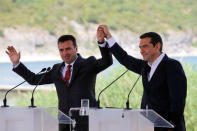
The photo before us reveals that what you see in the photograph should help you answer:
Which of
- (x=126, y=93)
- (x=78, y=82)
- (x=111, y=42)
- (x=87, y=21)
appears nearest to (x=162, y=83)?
(x=111, y=42)

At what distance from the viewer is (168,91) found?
383cm

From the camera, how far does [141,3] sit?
2441cm

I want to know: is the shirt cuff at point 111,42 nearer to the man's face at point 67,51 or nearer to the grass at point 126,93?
the man's face at point 67,51

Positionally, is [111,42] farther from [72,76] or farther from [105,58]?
[72,76]

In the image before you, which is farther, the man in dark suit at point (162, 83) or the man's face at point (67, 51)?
the man's face at point (67, 51)

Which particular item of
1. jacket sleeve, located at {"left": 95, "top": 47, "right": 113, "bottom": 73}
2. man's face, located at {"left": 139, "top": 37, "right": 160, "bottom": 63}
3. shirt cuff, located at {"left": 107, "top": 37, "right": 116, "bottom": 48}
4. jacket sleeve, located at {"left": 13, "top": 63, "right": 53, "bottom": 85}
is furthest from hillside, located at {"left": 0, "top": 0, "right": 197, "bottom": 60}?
man's face, located at {"left": 139, "top": 37, "right": 160, "bottom": 63}

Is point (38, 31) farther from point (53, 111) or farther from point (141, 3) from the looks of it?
point (53, 111)

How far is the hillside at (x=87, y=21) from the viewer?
23.4 meters

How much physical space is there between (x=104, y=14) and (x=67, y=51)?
64.4 ft

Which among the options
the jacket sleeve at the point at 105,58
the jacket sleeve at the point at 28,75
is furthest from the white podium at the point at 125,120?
the jacket sleeve at the point at 28,75

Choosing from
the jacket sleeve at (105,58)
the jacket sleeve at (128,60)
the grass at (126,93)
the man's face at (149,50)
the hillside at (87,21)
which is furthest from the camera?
the hillside at (87,21)

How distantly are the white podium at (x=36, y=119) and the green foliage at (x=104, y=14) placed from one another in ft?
64.1

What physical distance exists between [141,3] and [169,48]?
2241 mm

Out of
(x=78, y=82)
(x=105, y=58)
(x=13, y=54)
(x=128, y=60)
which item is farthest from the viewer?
(x=13, y=54)
